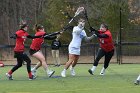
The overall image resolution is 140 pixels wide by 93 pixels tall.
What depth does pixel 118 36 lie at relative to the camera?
1143 inches

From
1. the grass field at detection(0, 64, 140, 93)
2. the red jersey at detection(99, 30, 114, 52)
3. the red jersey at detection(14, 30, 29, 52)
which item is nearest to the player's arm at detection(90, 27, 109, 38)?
the red jersey at detection(99, 30, 114, 52)

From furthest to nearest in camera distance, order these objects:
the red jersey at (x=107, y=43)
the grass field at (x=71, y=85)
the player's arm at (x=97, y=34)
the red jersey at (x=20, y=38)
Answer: the red jersey at (x=107, y=43) → the player's arm at (x=97, y=34) → the red jersey at (x=20, y=38) → the grass field at (x=71, y=85)

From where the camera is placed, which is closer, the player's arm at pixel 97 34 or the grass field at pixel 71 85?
the grass field at pixel 71 85

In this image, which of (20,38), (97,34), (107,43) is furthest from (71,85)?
(107,43)

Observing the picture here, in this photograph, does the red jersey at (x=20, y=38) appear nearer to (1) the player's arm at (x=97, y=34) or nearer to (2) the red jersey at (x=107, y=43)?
(1) the player's arm at (x=97, y=34)

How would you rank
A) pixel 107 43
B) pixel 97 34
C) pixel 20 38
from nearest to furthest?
pixel 20 38 → pixel 97 34 → pixel 107 43

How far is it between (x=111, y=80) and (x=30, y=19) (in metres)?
24.3

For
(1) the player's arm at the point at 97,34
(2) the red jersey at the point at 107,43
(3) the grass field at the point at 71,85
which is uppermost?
(1) the player's arm at the point at 97,34

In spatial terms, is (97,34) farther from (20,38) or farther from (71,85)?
(71,85)

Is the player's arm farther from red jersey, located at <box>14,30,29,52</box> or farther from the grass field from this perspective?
red jersey, located at <box>14,30,29,52</box>

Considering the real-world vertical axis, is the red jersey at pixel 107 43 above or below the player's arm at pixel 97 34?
below

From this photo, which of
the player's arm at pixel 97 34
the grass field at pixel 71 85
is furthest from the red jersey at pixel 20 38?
the player's arm at pixel 97 34

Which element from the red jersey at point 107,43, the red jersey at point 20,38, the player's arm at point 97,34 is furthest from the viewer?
the red jersey at point 107,43

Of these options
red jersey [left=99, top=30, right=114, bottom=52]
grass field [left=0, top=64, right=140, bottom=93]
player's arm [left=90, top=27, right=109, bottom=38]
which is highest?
player's arm [left=90, top=27, right=109, bottom=38]
